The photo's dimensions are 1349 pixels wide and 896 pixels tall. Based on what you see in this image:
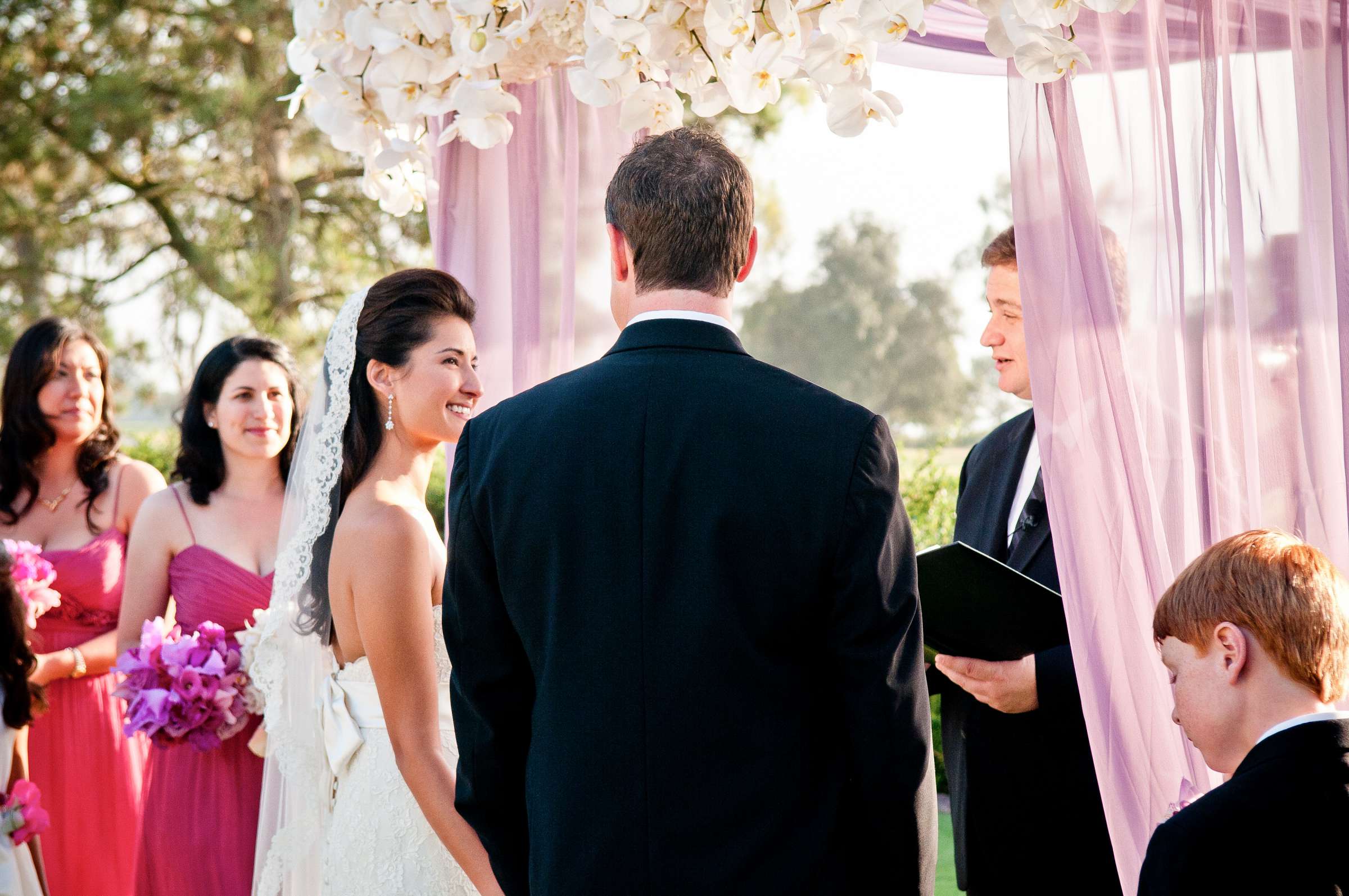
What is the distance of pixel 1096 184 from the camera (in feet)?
7.07

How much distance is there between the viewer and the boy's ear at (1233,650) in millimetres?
1794

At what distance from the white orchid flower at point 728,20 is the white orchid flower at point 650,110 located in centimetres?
32

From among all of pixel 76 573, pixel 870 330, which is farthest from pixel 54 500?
pixel 870 330

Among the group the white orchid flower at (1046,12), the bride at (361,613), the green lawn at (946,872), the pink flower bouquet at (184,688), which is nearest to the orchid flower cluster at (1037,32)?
the white orchid flower at (1046,12)

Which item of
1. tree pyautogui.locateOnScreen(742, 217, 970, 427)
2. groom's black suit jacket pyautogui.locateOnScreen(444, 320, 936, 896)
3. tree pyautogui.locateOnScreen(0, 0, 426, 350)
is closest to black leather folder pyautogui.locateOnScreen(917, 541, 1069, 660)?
groom's black suit jacket pyautogui.locateOnScreen(444, 320, 936, 896)

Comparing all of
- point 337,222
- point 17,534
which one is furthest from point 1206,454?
point 337,222

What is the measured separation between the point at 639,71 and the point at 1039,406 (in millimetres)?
944

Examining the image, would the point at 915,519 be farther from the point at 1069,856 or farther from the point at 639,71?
the point at 639,71

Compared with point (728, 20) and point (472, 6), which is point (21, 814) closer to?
point (472, 6)

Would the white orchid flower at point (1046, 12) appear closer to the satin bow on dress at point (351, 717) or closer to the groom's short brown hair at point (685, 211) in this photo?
the groom's short brown hair at point (685, 211)

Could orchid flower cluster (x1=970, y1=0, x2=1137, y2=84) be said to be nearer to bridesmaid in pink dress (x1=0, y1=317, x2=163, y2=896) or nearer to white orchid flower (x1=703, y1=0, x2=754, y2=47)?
white orchid flower (x1=703, y1=0, x2=754, y2=47)

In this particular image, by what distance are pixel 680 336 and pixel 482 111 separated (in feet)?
2.83

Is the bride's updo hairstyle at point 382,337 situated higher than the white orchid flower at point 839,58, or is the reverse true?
the white orchid flower at point 839,58

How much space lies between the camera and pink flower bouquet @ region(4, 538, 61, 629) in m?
3.43
